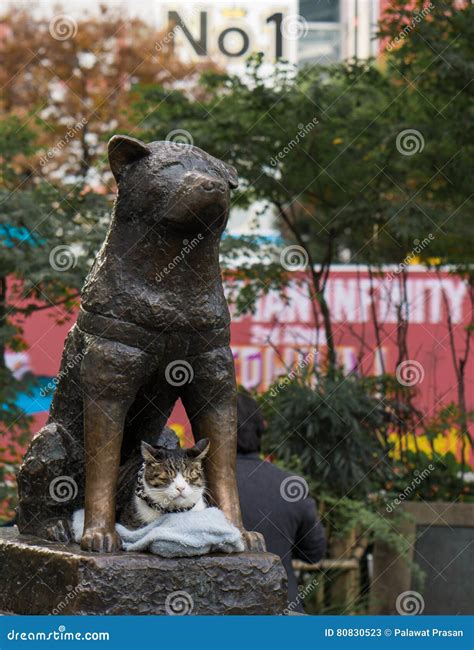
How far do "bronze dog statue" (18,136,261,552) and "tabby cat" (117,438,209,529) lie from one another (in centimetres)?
10

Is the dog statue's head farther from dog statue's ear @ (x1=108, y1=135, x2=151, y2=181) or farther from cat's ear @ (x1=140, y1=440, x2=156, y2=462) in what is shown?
cat's ear @ (x1=140, y1=440, x2=156, y2=462)

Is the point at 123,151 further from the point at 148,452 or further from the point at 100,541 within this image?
the point at 100,541

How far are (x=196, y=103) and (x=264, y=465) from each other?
3.92 m

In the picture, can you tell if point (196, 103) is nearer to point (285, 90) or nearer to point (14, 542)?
point (285, 90)

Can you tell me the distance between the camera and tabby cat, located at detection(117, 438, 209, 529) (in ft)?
12.3

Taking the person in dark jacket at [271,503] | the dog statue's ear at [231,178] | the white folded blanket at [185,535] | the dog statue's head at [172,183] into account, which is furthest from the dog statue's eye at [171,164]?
the person in dark jacket at [271,503]

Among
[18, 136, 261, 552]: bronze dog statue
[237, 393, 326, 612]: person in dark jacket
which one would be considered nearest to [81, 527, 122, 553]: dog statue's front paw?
[18, 136, 261, 552]: bronze dog statue

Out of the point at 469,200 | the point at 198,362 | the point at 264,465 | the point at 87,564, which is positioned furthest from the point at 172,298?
the point at 469,200

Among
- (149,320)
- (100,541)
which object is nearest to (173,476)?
(100,541)

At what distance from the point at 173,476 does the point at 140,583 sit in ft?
1.18

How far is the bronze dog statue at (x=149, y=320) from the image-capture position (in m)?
3.73

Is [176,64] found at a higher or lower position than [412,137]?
higher

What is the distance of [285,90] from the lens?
8.39 meters

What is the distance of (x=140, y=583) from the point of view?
3.62 meters
